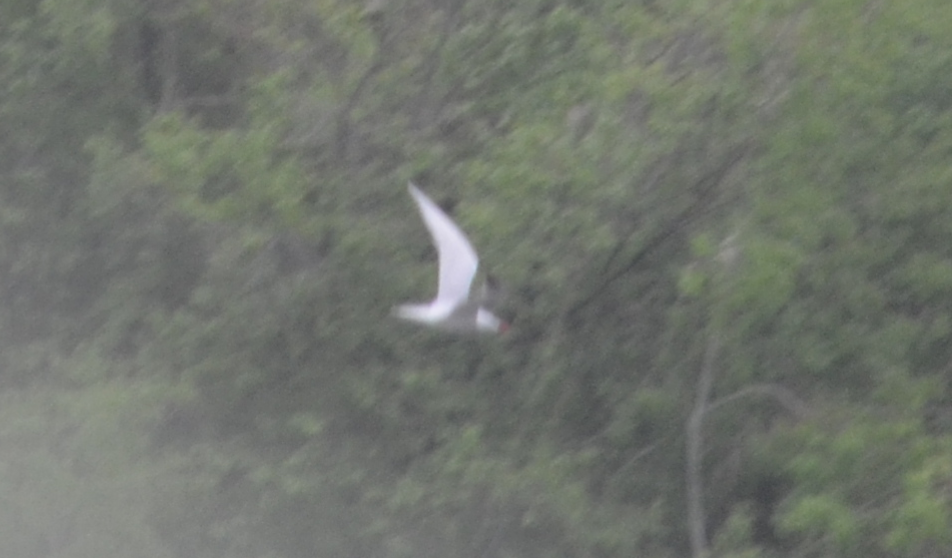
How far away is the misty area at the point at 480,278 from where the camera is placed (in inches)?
282

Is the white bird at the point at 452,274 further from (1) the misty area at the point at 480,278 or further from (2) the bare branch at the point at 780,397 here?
(2) the bare branch at the point at 780,397

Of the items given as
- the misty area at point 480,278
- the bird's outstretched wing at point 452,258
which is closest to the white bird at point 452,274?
the bird's outstretched wing at point 452,258

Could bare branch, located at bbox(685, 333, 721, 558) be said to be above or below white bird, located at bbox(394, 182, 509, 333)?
below

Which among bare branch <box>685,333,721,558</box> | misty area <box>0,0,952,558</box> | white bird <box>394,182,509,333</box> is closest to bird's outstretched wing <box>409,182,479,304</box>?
white bird <box>394,182,509,333</box>

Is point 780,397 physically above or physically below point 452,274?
below

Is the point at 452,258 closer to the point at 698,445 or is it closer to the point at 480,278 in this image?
the point at 480,278

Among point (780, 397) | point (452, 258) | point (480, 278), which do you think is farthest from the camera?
point (780, 397)

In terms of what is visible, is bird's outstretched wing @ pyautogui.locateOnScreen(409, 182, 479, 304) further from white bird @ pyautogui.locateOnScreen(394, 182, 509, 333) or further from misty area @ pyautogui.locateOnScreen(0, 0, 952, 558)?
misty area @ pyautogui.locateOnScreen(0, 0, 952, 558)

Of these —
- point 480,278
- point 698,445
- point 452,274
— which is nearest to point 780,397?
point 698,445

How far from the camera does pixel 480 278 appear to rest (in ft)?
21.7

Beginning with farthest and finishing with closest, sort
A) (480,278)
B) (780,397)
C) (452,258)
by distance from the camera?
(780,397) → (480,278) → (452,258)

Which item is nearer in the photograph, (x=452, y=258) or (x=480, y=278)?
(x=452, y=258)

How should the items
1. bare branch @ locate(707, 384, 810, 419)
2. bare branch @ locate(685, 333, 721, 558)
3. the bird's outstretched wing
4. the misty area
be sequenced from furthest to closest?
bare branch @ locate(685, 333, 721, 558) → bare branch @ locate(707, 384, 810, 419) → the misty area → the bird's outstretched wing

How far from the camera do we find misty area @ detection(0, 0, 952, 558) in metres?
7.16
